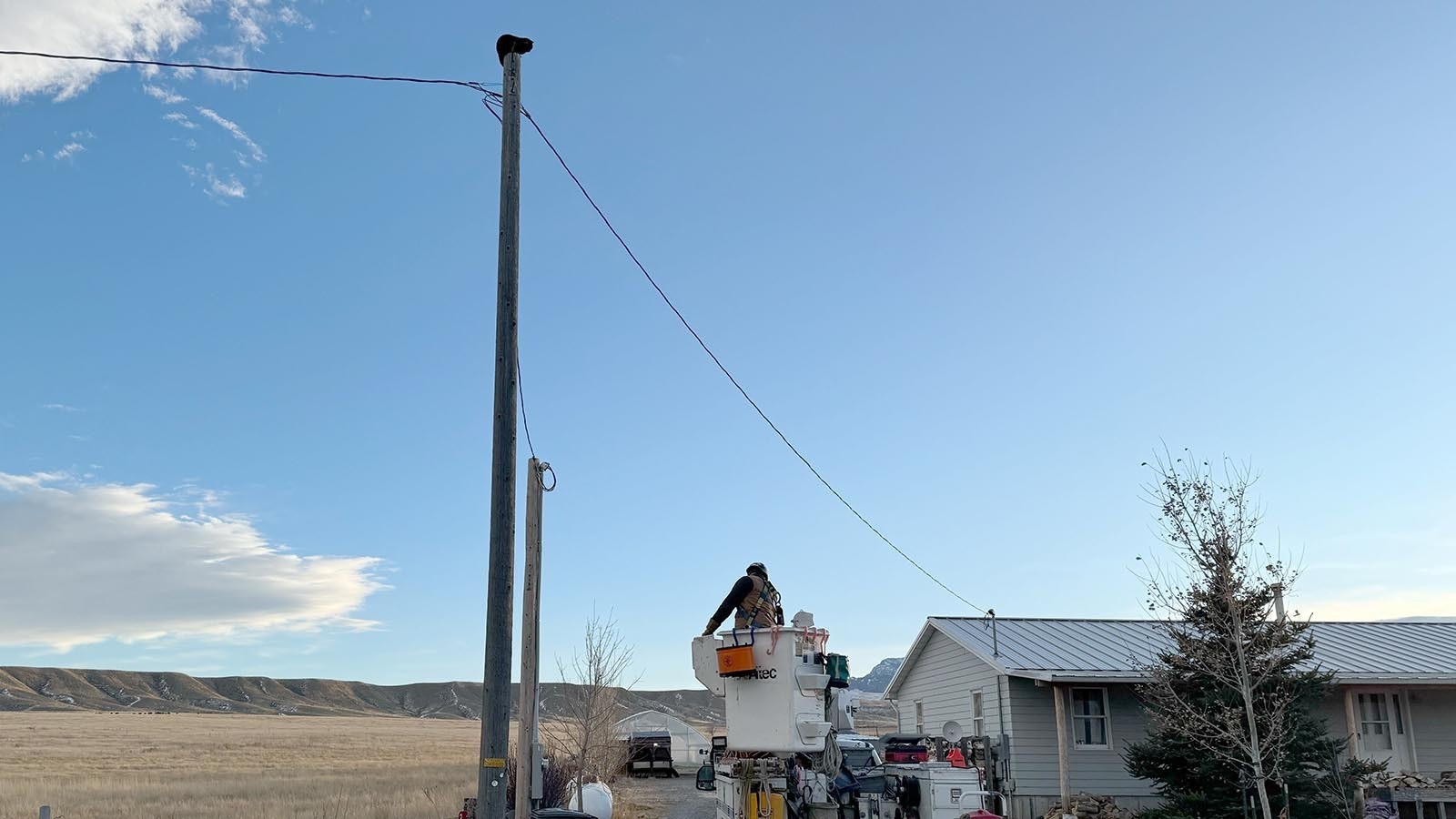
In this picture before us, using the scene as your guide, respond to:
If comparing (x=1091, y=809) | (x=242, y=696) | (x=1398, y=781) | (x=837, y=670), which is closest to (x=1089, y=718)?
(x=1091, y=809)

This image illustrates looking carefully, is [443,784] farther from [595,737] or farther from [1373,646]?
[1373,646]

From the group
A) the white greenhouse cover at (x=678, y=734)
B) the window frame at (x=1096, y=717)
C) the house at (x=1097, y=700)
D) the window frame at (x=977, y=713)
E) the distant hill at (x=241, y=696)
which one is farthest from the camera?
the distant hill at (x=241, y=696)

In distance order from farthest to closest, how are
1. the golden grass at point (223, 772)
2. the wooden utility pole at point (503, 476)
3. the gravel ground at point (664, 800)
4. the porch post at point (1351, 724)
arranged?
1. the golden grass at point (223, 772)
2. the gravel ground at point (664, 800)
3. the porch post at point (1351, 724)
4. the wooden utility pole at point (503, 476)

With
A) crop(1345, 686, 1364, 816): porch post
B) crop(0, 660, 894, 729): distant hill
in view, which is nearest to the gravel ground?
crop(1345, 686, 1364, 816): porch post

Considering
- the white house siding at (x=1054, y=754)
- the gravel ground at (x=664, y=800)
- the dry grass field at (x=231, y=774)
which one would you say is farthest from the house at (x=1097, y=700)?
the dry grass field at (x=231, y=774)

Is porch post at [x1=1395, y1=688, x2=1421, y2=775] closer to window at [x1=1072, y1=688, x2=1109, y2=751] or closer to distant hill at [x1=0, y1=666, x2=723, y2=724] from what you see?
window at [x1=1072, y1=688, x2=1109, y2=751]

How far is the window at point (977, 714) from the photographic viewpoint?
2311 cm

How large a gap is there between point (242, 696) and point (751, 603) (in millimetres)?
191361

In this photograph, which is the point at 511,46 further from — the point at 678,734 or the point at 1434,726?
the point at 678,734

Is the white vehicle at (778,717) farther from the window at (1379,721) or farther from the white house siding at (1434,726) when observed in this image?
the white house siding at (1434,726)

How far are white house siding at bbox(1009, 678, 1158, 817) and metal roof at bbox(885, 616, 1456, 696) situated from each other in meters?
0.87

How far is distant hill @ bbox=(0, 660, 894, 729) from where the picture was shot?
153 m

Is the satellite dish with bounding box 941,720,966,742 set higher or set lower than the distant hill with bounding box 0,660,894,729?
higher

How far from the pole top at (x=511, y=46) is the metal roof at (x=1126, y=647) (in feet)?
51.3
